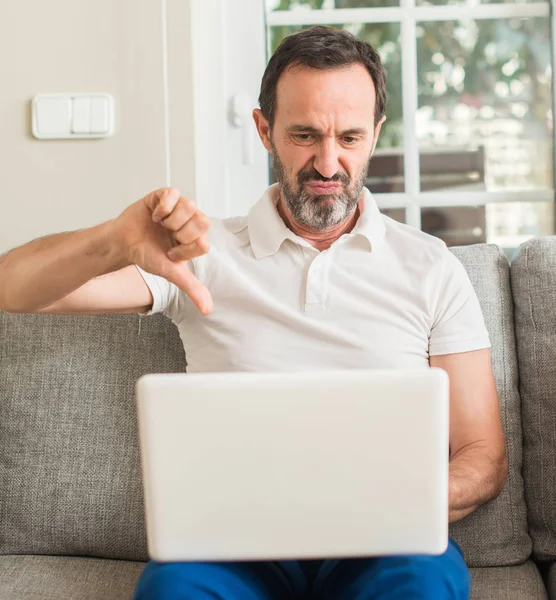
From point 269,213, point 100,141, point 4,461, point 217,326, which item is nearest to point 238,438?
point 217,326

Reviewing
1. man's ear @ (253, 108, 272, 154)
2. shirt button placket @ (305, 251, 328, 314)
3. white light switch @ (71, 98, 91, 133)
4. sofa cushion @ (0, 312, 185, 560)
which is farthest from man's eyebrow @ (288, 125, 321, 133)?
white light switch @ (71, 98, 91, 133)

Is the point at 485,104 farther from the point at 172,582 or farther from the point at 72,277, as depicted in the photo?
the point at 172,582

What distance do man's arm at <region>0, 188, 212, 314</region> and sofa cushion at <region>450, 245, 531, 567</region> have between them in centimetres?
62

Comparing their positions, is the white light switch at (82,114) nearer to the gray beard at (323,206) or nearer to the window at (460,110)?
the window at (460,110)

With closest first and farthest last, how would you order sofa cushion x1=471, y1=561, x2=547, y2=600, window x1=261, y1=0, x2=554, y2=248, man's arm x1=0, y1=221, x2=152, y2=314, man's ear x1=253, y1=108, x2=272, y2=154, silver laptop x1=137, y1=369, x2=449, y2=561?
silver laptop x1=137, y1=369, x2=449, y2=561, man's arm x1=0, y1=221, x2=152, y2=314, sofa cushion x1=471, y1=561, x2=547, y2=600, man's ear x1=253, y1=108, x2=272, y2=154, window x1=261, y1=0, x2=554, y2=248

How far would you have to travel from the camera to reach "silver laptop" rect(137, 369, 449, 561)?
2.68 ft

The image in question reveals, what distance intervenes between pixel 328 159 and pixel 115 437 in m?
0.62

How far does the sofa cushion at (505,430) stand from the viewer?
1.44 m

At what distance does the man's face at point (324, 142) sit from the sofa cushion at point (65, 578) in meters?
0.68

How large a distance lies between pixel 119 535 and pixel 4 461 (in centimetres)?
25

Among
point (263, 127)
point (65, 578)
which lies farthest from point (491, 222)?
point (65, 578)

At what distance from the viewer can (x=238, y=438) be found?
821mm

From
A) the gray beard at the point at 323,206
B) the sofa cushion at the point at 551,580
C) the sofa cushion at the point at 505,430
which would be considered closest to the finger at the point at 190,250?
the gray beard at the point at 323,206

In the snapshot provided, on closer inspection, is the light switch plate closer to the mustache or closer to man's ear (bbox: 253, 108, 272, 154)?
man's ear (bbox: 253, 108, 272, 154)
